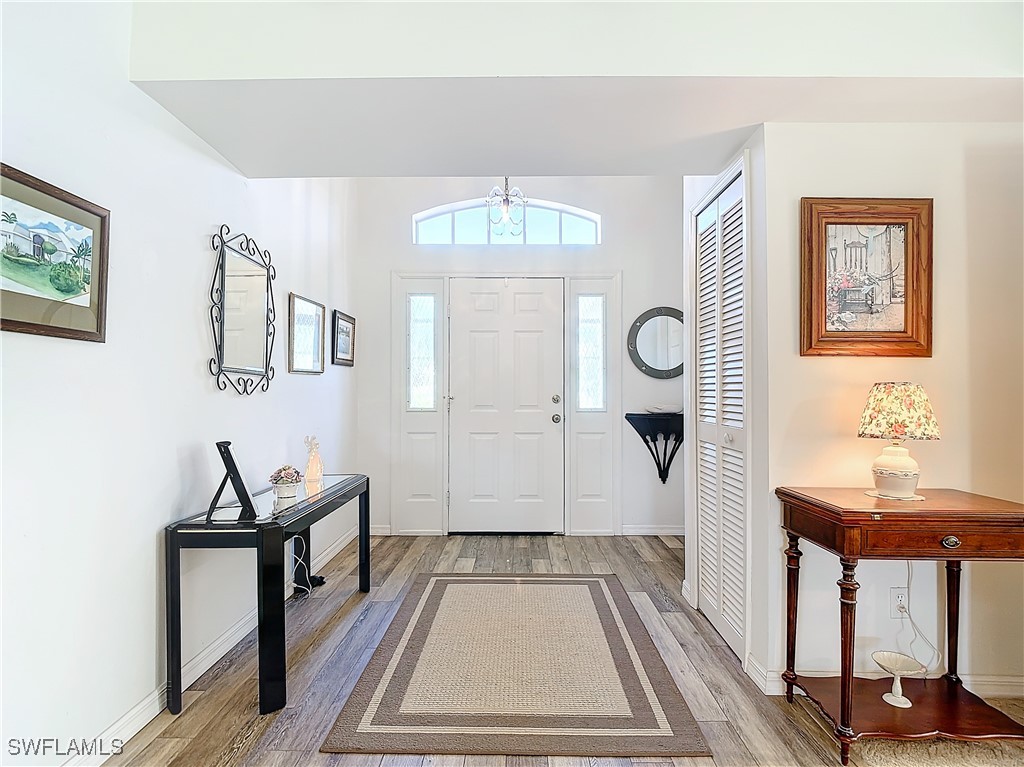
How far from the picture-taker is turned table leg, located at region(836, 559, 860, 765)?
6.00ft

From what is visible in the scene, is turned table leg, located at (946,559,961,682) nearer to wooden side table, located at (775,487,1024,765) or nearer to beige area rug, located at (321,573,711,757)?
wooden side table, located at (775,487,1024,765)

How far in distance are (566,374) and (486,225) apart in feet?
4.44

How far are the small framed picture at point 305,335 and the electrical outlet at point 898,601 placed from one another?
2.99 m

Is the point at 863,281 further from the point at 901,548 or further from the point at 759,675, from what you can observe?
the point at 759,675

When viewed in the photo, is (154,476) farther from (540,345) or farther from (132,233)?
(540,345)

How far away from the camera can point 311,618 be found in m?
2.96

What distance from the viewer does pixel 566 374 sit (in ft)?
15.5

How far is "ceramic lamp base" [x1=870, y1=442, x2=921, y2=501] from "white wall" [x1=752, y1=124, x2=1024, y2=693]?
0.22 metres

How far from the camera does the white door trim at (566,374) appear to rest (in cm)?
472

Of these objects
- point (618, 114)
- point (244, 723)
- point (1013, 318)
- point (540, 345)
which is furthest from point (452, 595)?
point (1013, 318)

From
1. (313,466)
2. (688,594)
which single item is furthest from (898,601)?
(313,466)

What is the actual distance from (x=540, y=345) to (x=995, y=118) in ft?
9.96

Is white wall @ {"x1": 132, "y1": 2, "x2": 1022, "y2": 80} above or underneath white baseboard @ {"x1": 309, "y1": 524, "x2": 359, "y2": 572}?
above

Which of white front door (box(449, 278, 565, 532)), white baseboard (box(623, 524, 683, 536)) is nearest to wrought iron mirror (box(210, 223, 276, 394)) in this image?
white front door (box(449, 278, 565, 532))
